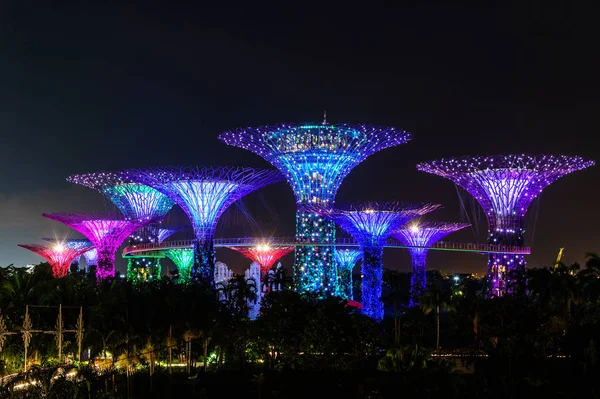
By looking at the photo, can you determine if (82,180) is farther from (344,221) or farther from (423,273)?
(423,273)

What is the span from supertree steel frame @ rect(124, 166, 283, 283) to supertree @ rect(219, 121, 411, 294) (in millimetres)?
2186

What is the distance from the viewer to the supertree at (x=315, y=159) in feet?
186

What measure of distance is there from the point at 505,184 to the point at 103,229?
34.1 metres

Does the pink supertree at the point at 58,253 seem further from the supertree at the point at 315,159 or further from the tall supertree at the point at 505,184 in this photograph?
the tall supertree at the point at 505,184

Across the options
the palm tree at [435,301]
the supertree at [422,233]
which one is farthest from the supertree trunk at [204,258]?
the supertree at [422,233]

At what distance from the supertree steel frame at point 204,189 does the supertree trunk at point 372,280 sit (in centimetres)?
931

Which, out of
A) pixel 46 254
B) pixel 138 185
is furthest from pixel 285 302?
pixel 46 254

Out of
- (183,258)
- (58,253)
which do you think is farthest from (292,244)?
(58,253)

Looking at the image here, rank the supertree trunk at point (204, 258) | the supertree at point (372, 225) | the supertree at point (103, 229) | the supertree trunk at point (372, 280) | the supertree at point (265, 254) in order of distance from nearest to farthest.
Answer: the supertree at point (372, 225) → the supertree trunk at point (372, 280) → the supertree trunk at point (204, 258) → the supertree at point (103, 229) → the supertree at point (265, 254)

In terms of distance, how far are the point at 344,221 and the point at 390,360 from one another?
71.5 feet

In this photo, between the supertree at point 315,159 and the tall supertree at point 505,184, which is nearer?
the supertree at point 315,159

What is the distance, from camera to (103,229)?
71.7m

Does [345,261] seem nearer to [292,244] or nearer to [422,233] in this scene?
[422,233]

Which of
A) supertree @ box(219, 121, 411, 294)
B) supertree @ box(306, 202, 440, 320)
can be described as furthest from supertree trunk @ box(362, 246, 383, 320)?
supertree @ box(219, 121, 411, 294)
